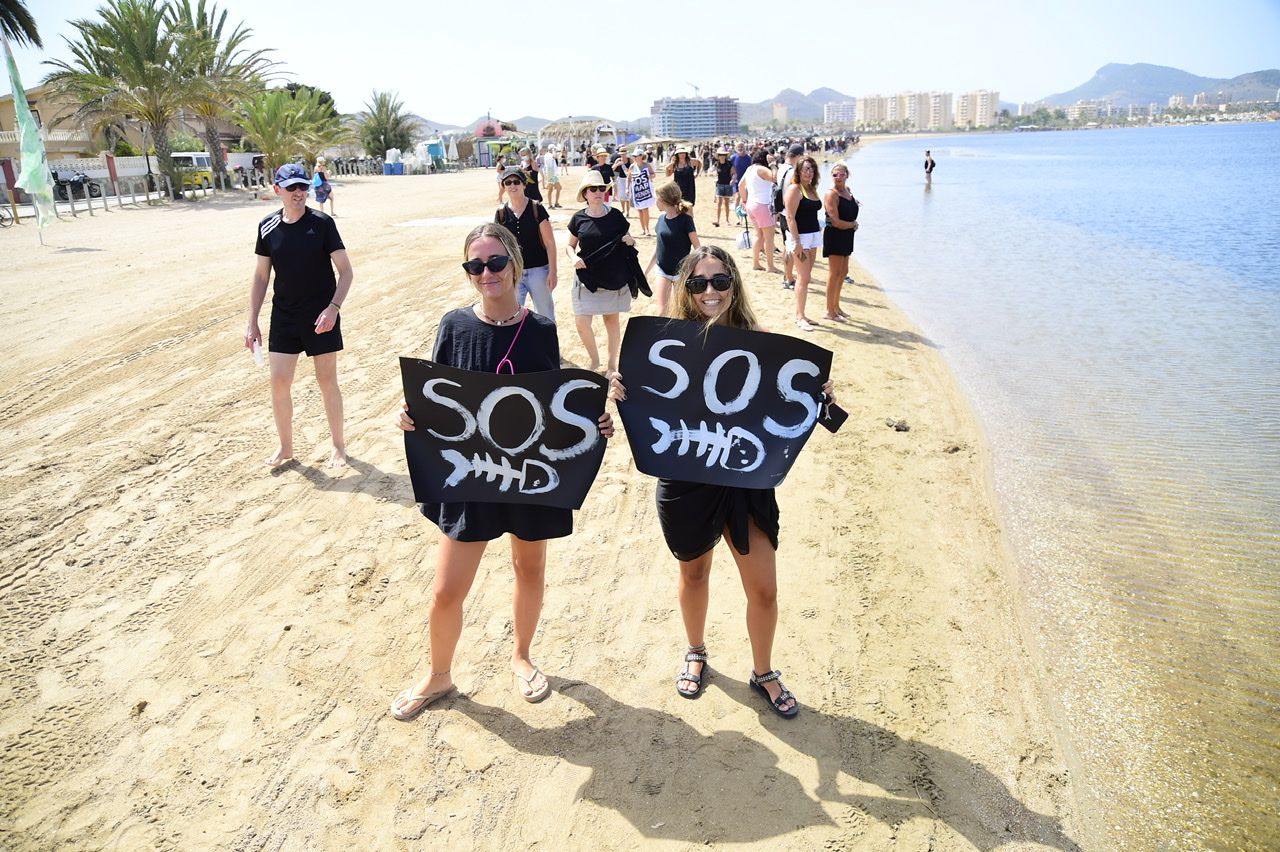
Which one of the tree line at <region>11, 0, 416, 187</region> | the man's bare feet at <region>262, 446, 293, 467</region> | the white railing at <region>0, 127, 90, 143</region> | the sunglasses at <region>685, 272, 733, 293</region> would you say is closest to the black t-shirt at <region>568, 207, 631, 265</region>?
the man's bare feet at <region>262, 446, 293, 467</region>

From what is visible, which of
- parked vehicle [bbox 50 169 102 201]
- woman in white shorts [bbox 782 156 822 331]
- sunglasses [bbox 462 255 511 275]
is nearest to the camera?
sunglasses [bbox 462 255 511 275]

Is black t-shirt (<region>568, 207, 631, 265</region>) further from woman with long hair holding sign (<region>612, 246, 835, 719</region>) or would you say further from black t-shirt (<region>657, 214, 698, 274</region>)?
woman with long hair holding sign (<region>612, 246, 835, 719</region>)

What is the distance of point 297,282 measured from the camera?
5.43 metres

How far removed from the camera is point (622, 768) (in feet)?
10.7

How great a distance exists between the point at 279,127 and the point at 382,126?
24534 mm

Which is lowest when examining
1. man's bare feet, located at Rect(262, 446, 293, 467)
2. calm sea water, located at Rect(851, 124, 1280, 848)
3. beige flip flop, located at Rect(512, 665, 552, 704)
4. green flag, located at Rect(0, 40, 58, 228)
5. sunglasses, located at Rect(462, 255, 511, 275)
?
calm sea water, located at Rect(851, 124, 1280, 848)

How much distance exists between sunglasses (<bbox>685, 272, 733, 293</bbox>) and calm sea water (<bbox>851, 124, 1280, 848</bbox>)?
2564mm

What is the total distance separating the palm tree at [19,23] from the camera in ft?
74.9

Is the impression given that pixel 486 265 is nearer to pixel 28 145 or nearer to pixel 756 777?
pixel 756 777

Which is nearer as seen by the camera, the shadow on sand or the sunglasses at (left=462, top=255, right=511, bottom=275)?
the shadow on sand

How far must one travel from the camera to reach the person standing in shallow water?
534 cm

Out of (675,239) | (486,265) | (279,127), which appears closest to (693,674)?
(486,265)

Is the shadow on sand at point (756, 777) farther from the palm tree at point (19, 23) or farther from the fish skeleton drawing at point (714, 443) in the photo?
the palm tree at point (19, 23)

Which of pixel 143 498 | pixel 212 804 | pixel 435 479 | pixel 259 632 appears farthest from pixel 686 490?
pixel 143 498
